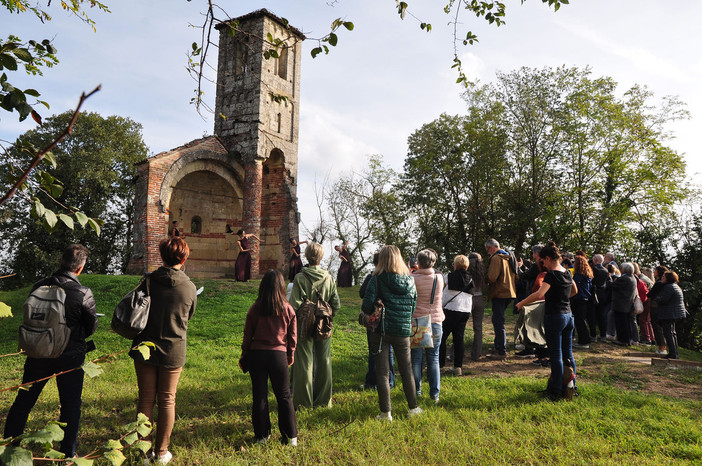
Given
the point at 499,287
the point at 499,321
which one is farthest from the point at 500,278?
the point at 499,321

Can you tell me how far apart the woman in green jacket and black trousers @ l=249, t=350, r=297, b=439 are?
1.05 metres

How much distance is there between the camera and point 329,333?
197 inches

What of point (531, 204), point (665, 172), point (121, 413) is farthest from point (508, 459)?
point (665, 172)

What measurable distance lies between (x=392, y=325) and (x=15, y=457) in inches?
149

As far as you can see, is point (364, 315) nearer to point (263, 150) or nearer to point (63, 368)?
point (63, 368)

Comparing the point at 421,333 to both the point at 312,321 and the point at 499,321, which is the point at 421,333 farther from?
the point at 499,321

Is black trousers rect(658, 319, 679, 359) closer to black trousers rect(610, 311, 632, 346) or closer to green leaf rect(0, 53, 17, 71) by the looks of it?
black trousers rect(610, 311, 632, 346)

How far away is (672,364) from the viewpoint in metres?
7.16

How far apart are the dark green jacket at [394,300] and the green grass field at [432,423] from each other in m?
1.00

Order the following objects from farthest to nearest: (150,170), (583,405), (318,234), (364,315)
A: (318,234) → (150,170) → (583,405) → (364,315)

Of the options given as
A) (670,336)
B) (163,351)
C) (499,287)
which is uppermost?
(499,287)

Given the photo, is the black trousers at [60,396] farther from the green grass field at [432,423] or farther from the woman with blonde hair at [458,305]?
the woman with blonde hair at [458,305]

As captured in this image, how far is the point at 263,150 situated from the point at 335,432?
51.3ft

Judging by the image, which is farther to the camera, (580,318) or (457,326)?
(580,318)
